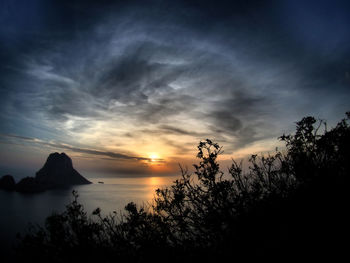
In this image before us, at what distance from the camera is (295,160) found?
1136 centimetres

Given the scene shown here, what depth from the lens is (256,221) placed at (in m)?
8.96

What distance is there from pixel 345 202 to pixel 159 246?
11.3 metres

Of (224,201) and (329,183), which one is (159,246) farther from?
(329,183)

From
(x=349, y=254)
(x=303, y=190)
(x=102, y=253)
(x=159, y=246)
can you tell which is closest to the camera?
(x=349, y=254)

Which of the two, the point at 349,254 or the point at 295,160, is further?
the point at 295,160

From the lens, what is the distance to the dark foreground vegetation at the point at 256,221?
597cm

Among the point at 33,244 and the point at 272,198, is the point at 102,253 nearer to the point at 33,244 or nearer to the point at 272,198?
the point at 33,244

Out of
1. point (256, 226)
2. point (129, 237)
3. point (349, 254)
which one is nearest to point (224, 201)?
point (256, 226)

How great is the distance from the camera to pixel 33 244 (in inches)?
474

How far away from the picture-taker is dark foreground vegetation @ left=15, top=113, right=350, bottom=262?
5969 millimetres

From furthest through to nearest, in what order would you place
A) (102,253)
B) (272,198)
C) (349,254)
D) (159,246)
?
(102,253)
(159,246)
(272,198)
(349,254)

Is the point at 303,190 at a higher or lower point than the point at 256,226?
higher

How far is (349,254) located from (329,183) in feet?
15.9

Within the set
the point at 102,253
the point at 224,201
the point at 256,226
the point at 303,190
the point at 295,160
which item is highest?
the point at 295,160
